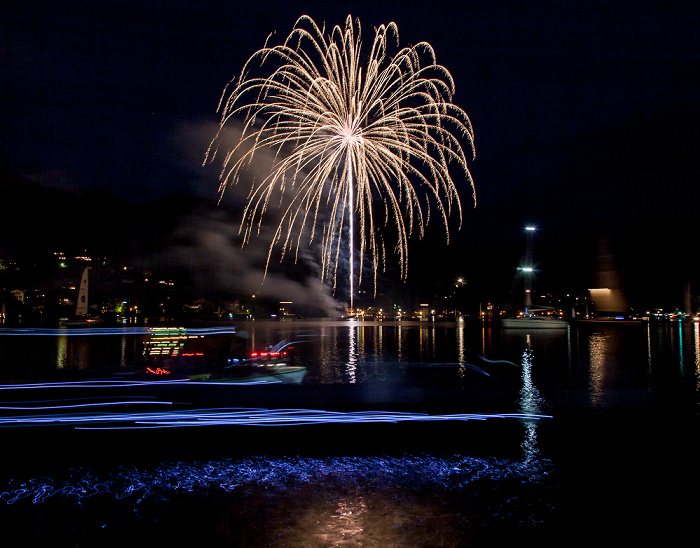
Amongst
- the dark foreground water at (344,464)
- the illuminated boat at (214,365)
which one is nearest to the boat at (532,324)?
the dark foreground water at (344,464)

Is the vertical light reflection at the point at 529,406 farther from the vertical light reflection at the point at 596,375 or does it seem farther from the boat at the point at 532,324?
the boat at the point at 532,324

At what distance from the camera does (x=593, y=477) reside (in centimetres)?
441

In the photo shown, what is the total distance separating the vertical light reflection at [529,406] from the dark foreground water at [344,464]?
48 millimetres

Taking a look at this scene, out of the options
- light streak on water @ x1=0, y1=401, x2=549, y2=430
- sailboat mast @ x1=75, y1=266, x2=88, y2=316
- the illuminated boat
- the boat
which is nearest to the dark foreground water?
light streak on water @ x1=0, y1=401, x2=549, y2=430

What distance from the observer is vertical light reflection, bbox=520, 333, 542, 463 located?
528cm

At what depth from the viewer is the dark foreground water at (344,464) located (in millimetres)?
3336

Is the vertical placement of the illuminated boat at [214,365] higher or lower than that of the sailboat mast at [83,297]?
lower

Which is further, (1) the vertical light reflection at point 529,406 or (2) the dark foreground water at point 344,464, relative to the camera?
(1) the vertical light reflection at point 529,406

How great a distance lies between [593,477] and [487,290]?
3465 inches

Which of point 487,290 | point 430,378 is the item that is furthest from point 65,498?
point 487,290

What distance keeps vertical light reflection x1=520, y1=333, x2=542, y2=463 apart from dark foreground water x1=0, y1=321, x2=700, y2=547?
48 mm

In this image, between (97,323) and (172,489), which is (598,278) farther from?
(172,489)

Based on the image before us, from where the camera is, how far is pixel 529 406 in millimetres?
7770

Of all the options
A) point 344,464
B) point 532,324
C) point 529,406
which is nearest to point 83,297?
point 532,324
